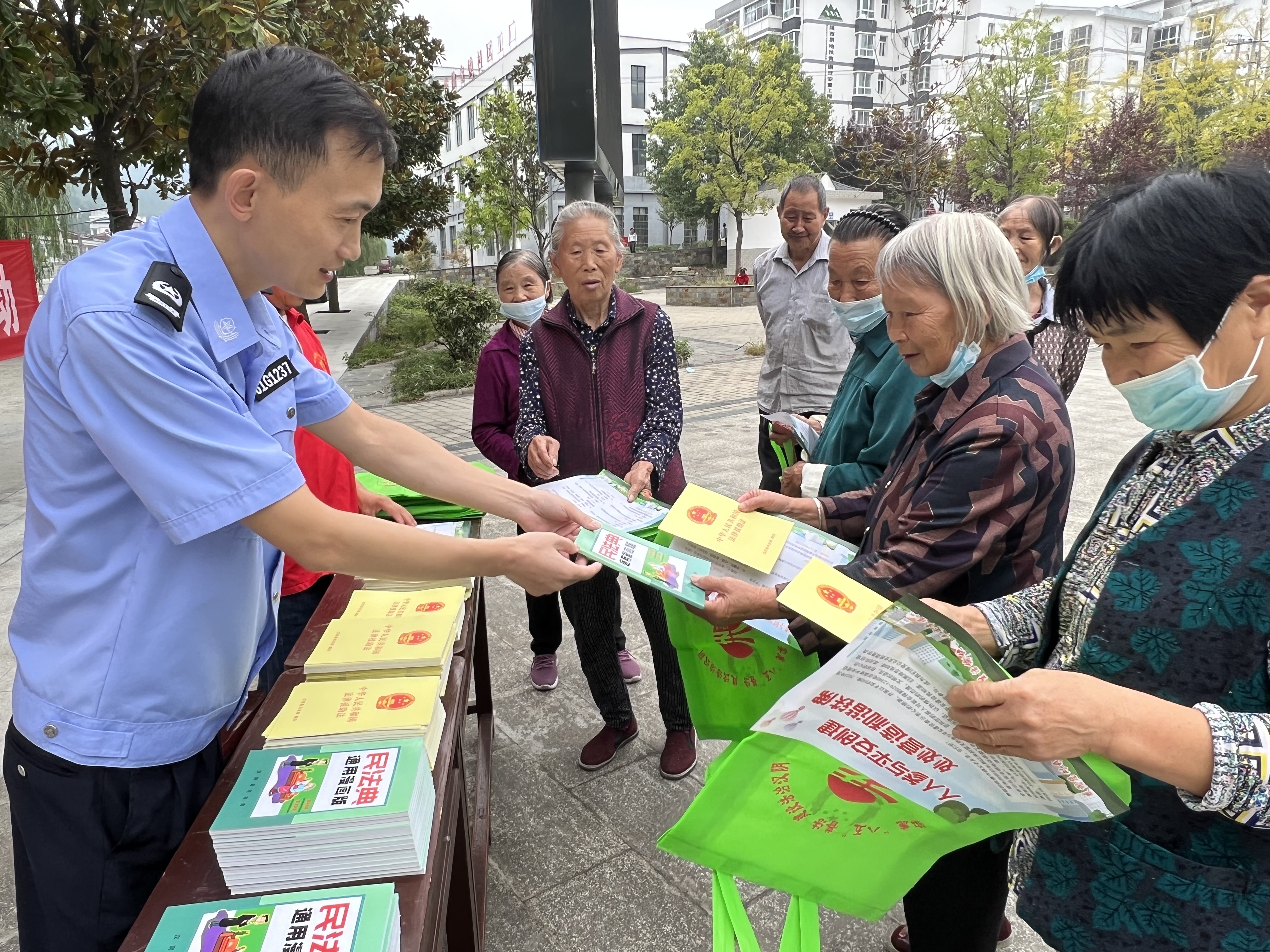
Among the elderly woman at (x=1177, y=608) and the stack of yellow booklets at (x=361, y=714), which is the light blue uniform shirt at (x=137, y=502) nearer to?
the stack of yellow booklets at (x=361, y=714)

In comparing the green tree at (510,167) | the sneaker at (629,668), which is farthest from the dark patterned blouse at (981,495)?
the green tree at (510,167)

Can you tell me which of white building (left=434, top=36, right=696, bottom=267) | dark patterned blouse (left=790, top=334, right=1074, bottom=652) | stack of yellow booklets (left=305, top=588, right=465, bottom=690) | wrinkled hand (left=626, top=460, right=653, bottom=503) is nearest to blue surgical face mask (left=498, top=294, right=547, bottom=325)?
wrinkled hand (left=626, top=460, right=653, bottom=503)

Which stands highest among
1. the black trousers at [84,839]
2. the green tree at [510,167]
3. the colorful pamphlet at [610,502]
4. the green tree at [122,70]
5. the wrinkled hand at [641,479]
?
the green tree at [510,167]

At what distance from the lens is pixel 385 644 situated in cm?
160

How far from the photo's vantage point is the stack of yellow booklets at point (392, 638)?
152 centimetres

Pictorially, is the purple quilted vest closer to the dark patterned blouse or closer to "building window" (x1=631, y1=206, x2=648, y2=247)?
the dark patterned blouse

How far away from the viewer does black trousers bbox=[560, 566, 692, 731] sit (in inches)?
104

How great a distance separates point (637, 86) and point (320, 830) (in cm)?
4647

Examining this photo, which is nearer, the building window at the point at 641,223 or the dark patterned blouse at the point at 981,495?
the dark patterned blouse at the point at 981,495

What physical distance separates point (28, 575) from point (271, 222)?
60 centimetres

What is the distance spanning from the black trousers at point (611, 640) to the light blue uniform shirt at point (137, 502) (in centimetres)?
151

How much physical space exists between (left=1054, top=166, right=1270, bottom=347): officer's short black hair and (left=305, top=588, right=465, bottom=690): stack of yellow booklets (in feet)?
4.08

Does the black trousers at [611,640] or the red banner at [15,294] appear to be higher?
the red banner at [15,294]

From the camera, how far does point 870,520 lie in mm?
1724
